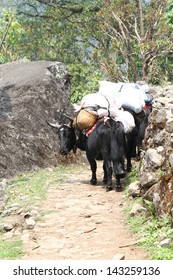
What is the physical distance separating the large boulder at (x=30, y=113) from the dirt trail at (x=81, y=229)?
2.19 metres

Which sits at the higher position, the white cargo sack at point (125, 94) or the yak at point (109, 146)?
the white cargo sack at point (125, 94)

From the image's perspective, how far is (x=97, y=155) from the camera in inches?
368

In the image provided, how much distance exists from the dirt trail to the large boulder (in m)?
2.19

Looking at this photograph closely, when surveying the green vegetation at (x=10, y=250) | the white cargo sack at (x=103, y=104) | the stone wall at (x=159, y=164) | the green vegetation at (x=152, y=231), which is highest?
the white cargo sack at (x=103, y=104)

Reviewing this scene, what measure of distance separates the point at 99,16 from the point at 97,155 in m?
14.2

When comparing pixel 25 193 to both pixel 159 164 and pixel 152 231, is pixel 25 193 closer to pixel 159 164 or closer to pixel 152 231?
pixel 159 164

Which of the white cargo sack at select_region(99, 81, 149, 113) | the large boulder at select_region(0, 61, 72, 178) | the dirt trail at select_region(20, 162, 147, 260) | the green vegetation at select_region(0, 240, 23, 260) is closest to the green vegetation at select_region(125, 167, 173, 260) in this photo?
the dirt trail at select_region(20, 162, 147, 260)

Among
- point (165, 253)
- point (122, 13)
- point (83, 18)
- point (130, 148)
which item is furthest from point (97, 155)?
point (83, 18)

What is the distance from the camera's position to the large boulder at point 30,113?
437 inches

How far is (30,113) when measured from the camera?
11.8m

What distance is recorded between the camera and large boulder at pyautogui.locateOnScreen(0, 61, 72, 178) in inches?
437

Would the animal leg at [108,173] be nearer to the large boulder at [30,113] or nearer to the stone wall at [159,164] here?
the stone wall at [159,164]

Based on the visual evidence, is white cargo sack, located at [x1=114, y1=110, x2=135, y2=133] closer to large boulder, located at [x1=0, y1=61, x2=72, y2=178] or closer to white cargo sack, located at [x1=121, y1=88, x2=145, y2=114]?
white cargo sack, located at [x1=121, y1=88, x2=145, y2=114]

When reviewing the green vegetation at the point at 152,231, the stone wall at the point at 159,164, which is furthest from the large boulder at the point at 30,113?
the green vegetation at the point at 152,231
